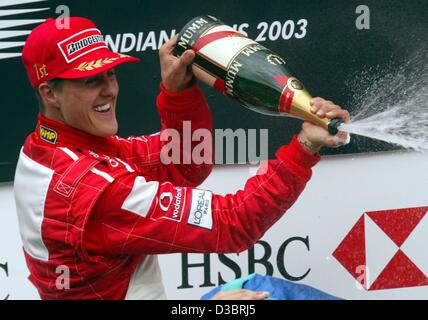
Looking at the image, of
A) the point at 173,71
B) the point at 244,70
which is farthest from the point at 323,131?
the point at 173,71

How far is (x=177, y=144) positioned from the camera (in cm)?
319

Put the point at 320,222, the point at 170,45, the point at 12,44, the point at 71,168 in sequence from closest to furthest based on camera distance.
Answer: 1. the point at 71,168
2. the point at 170,45
3. the point at 12,44
4. the point at 320,222

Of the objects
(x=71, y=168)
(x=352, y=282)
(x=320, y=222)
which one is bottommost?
(x=352, y=282)

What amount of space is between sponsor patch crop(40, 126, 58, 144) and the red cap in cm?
14

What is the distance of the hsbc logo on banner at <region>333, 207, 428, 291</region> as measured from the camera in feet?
13.5

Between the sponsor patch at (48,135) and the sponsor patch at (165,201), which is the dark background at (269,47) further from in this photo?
the sponsor patch at (165,201)

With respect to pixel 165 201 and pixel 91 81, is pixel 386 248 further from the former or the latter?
pixel 91 81

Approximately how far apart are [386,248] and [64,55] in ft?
6.31

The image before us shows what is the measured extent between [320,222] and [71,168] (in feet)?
5.39

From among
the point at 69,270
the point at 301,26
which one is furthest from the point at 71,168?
the point at 301,26

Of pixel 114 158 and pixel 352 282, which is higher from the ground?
pixel 114 158

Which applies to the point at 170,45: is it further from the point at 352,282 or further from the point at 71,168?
the point at 352,282

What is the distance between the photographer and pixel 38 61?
2865 millimetres

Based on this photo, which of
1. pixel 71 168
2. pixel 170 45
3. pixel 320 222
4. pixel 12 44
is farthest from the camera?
pixel 320 222
